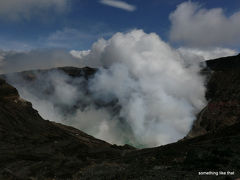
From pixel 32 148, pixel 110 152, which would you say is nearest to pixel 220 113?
pixel 110 152

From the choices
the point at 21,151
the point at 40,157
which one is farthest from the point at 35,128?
the point at 40,157

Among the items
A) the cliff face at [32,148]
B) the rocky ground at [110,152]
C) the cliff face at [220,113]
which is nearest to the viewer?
the rocky ground at [110,152]

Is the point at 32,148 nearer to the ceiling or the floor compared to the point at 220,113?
nearer to the floor

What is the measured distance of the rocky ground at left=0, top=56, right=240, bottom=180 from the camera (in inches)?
749

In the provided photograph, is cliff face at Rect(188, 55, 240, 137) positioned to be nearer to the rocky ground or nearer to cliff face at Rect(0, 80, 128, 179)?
the rocky ground

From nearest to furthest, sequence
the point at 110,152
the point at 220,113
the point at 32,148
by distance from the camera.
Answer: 1. the point at 32,148
2. the point at 110,152
3. the point at 220,113

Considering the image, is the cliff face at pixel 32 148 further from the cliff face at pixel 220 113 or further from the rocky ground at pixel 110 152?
the cliff face at pixel 220 113

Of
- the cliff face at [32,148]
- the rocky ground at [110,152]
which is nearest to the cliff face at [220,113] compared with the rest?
the rocky ground at [110,152]

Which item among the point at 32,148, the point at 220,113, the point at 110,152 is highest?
the point at 220,113

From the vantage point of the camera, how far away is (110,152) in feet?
214

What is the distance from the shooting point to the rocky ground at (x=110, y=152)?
19031mm

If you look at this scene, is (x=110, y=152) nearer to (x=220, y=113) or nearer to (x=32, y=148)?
(x=32, y=148)

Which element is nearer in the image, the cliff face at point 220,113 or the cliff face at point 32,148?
the cliff face at point 32,148

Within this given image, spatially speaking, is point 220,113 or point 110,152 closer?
point 110,152
